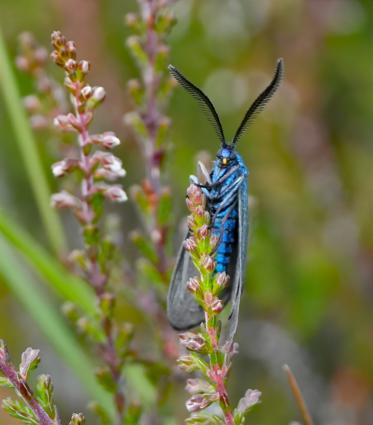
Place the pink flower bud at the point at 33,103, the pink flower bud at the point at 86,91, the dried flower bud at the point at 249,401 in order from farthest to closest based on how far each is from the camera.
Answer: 1. the pink flower bud at the point at 33,103
2. the pink flower bud at the point at 86,91
3. the dried flower bud at the point at 249,401

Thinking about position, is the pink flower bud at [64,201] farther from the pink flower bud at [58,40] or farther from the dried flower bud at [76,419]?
the dried flower bud at [76,419]

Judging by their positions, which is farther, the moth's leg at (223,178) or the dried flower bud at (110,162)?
the moth's leg at (223,178)

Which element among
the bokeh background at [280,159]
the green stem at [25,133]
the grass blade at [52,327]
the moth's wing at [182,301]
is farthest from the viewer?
the bokeh background at [280,159]

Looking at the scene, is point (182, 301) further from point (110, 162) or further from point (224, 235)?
point (110, 162)

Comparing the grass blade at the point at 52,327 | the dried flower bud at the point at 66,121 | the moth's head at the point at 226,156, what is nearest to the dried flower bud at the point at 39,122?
the grass blade at the point at 52,327

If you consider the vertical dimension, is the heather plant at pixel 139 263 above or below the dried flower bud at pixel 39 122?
below

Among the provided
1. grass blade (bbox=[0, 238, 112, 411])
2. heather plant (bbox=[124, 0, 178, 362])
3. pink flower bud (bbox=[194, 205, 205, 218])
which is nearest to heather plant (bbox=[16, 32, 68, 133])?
heather plant (bbox=[124, 0, 178, 362])

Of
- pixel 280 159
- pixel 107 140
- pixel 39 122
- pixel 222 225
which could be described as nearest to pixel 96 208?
pixel 107 140
